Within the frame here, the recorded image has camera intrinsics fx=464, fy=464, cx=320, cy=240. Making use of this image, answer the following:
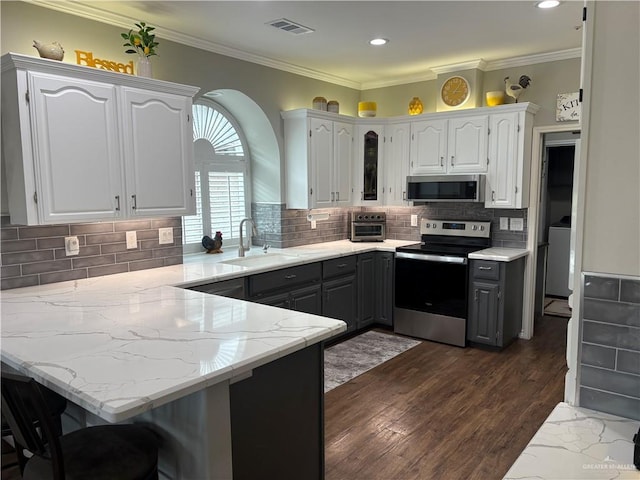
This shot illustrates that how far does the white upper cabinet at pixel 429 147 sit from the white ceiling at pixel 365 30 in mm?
582

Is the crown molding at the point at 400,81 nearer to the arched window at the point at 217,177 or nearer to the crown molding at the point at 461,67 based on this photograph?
the crown molding at the point at 461,67

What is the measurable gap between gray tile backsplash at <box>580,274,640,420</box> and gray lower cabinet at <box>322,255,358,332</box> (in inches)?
113

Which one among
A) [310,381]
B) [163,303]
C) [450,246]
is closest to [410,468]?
[310,381]

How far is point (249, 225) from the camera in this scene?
4645 mm

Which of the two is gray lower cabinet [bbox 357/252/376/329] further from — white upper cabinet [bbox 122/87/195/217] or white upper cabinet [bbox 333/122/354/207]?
white upper cabinet [bbox 122/87/195/217]

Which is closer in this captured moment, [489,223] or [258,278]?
[258,278]

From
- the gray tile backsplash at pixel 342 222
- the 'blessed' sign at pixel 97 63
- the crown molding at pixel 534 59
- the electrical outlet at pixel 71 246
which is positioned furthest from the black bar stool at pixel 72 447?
the crown molding at pixel 534 59

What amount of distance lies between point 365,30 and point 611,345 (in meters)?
2.91

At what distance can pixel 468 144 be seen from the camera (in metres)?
4.42

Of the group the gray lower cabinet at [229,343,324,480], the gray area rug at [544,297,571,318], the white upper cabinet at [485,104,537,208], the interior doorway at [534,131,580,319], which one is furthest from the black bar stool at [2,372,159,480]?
the interior doorway at [534,131,580,319]

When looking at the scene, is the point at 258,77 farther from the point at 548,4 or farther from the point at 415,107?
the point at 548,4

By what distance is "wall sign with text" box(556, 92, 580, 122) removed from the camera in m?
4.12

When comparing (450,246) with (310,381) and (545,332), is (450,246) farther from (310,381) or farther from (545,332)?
(310,381)

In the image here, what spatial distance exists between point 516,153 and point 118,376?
3.83 m
